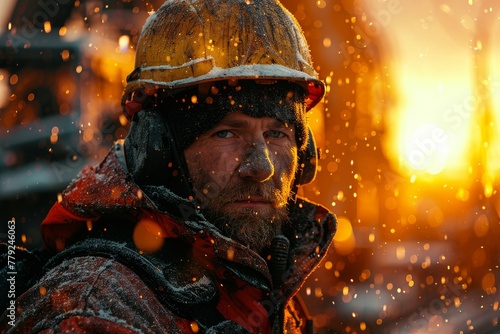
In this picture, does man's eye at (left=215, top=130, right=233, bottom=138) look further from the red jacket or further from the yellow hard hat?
the red jacket

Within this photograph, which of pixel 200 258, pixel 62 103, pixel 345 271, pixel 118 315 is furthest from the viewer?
pixel 345 271

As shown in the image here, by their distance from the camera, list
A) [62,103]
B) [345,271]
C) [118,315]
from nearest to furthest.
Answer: [118,315] < [62,103] < [345,271]

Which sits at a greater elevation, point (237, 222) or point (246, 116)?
point (246, 116)

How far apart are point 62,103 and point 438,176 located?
33.2ft

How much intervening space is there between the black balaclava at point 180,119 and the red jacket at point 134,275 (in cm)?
12

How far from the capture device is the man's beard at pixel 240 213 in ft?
11.0

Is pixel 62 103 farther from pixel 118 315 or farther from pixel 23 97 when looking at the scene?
pixel 118 315

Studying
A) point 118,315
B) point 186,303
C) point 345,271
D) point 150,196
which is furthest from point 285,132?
point 345,271

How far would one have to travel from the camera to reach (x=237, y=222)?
3354 millimetres

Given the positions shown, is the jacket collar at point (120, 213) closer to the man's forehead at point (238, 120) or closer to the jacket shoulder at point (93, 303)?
the jacket shoulder at point (93, 303)

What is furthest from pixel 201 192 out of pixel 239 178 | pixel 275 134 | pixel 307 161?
pixel 307 161

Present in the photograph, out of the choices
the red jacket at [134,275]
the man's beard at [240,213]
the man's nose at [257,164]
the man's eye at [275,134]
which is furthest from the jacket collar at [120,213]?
the man's eye at [275,134]

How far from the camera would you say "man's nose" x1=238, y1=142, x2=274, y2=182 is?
329 centimetres

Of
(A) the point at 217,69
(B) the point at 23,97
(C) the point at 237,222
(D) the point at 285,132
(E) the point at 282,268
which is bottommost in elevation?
(B) the point at 23,97
